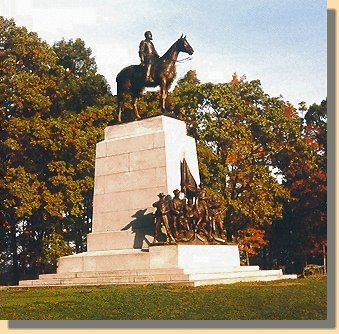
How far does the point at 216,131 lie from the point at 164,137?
11399mm

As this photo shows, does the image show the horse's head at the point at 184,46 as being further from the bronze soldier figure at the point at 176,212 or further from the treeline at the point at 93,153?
the treeline at the point at 93,153

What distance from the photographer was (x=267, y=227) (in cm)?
3095

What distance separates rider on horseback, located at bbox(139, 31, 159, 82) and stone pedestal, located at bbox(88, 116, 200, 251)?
1.41 metres

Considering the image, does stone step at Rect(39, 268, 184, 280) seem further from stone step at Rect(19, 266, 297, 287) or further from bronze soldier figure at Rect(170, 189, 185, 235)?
bronze soldier figure at Rect(170, 189, 185, 235)

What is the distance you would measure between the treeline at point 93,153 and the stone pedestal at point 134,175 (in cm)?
680

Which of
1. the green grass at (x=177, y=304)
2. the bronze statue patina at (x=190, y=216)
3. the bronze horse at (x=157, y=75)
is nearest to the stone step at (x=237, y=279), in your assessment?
Result: the green grass at (x=177, y=304)

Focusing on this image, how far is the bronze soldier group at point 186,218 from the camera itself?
16750mm

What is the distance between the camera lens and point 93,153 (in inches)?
1071

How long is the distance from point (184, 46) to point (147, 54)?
135cm

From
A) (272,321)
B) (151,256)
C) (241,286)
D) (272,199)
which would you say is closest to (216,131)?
(272,199)

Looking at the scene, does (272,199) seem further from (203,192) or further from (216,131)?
(203,192)

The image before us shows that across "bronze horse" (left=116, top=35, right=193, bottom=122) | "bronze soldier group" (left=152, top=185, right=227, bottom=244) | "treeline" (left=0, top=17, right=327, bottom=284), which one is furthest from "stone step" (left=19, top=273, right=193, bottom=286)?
"treeline" (left=0, top=17, right=327, bottom=284)

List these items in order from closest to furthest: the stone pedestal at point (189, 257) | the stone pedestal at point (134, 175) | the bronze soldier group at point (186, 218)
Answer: the stone pedestal at point (189, 257) < the bronze soldier group at point (186, 218) < the stone pedestal at point (134, 175)

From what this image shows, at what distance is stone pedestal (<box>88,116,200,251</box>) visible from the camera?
18078 millimetres
